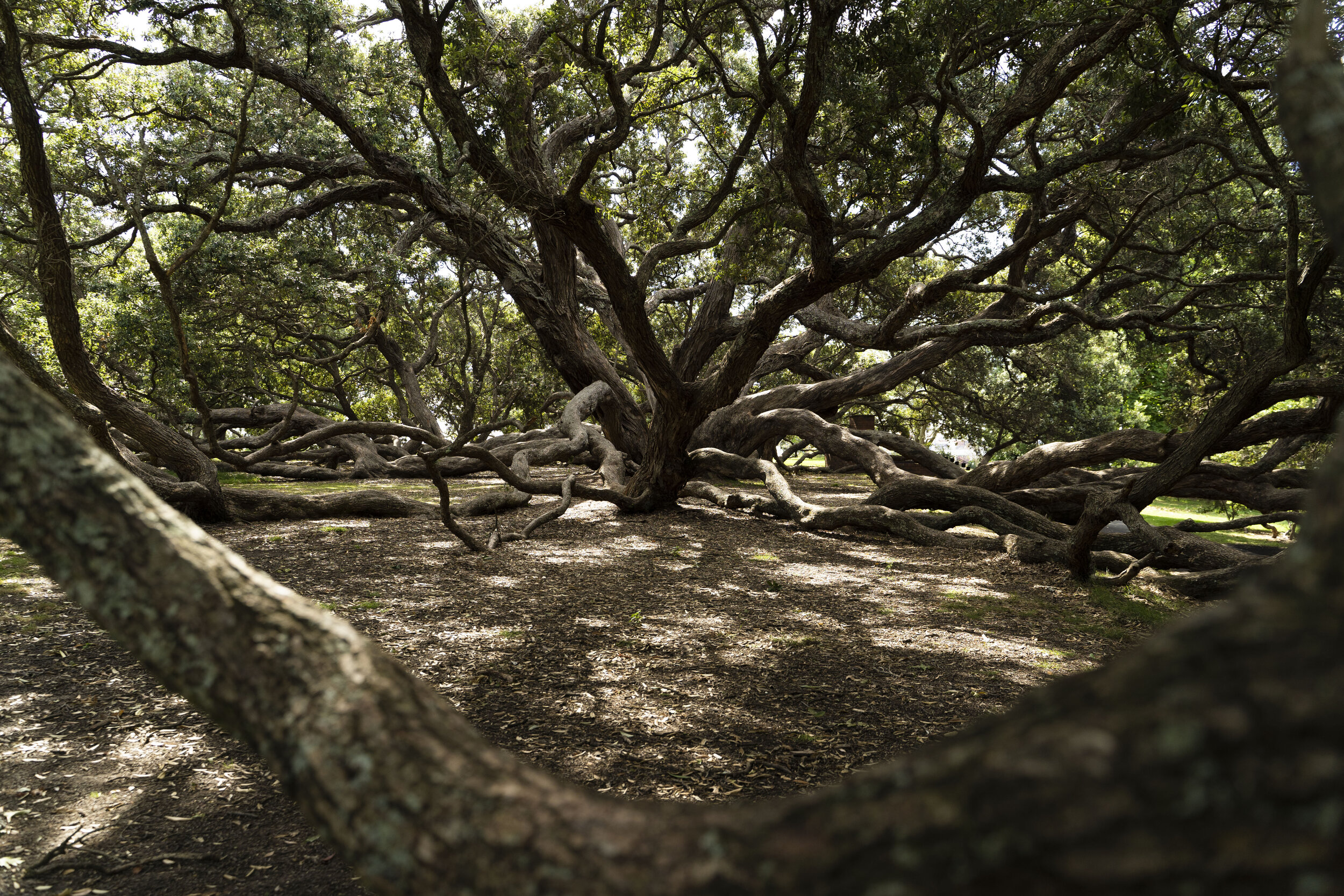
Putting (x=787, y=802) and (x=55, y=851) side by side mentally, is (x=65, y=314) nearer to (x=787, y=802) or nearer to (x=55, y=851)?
(x=55, y=851)

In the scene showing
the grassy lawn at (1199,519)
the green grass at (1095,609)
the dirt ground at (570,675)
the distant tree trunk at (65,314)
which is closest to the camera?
the dirt ground at (570,675)

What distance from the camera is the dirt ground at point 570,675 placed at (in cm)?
267

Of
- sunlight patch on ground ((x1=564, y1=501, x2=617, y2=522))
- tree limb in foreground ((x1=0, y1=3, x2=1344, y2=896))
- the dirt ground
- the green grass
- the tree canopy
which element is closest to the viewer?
tree limb in foreground ((x1=0, y1=3, x2=1344, y2=896))

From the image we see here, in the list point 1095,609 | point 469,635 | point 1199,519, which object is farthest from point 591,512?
point 1199,519

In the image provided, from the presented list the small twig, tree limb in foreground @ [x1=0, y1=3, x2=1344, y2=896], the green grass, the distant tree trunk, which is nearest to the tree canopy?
the distant tree trunk

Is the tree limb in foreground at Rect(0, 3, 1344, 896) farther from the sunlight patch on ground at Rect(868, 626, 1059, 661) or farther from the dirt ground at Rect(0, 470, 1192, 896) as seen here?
the sunlight patch on ground at Rect(868, 626, 1059, 661)

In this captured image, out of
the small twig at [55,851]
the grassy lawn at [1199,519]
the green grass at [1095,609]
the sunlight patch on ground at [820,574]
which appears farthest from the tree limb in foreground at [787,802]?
the grassy lawn at [1199,519]

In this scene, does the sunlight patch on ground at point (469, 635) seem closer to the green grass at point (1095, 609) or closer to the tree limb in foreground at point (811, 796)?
the green grass at point (1095, 609)

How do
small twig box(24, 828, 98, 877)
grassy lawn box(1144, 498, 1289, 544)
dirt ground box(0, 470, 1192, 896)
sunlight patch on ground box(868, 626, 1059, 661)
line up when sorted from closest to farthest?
1. small twig box(24, 828, 98, 877)
2. dirt ground box(0, 470, 1192, 896)
3. sunlight patch on ground box(868, 626, 1059, 661)
4. grassy lawn box(1144, 498, 1289, 544)

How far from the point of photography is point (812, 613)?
5672 millimetres

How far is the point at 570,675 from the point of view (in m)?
4.29

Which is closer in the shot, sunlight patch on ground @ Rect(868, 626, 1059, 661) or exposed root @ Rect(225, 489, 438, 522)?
sunlight patch on ground @ Rect(868, 626, 1059, 661)

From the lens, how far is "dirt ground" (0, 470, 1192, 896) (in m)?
2.67

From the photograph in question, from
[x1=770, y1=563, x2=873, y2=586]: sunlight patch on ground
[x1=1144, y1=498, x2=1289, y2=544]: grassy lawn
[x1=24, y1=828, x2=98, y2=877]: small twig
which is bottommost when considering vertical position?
[x1=24, y1=828, x2=98, y2=877]: small twig
